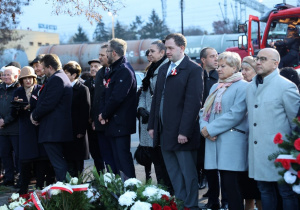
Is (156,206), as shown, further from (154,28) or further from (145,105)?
(154,28)

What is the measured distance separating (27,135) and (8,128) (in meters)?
0.87

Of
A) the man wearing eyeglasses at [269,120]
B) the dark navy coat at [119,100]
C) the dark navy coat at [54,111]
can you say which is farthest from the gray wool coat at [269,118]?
the dark navy coat at [54,111]

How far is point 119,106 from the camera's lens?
6480mm

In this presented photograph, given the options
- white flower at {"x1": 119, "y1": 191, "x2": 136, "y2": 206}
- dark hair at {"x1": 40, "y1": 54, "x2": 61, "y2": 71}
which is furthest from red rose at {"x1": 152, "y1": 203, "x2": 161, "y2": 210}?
dark hair at {"x1": 40, "y1": 54, "x2": 61, "y2": 71}

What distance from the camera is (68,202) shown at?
440cm

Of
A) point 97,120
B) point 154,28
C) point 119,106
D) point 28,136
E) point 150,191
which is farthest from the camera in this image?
point 154,28

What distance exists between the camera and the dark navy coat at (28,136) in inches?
280

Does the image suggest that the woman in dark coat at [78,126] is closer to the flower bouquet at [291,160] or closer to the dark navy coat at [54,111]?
the dark navy coat at [54,111]

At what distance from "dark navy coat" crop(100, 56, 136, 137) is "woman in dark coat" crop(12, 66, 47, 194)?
4.26ft

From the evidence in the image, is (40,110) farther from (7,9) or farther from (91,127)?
(7,9)

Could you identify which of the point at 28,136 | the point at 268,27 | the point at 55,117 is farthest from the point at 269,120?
the point at 268,27

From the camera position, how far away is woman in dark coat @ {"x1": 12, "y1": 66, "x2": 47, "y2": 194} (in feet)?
23.4

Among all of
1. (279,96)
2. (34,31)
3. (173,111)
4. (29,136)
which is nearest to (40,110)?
(29,136)

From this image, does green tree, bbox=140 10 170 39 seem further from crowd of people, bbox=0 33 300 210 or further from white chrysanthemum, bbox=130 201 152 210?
white chrysanthemum, bbox=130 201 152 210
